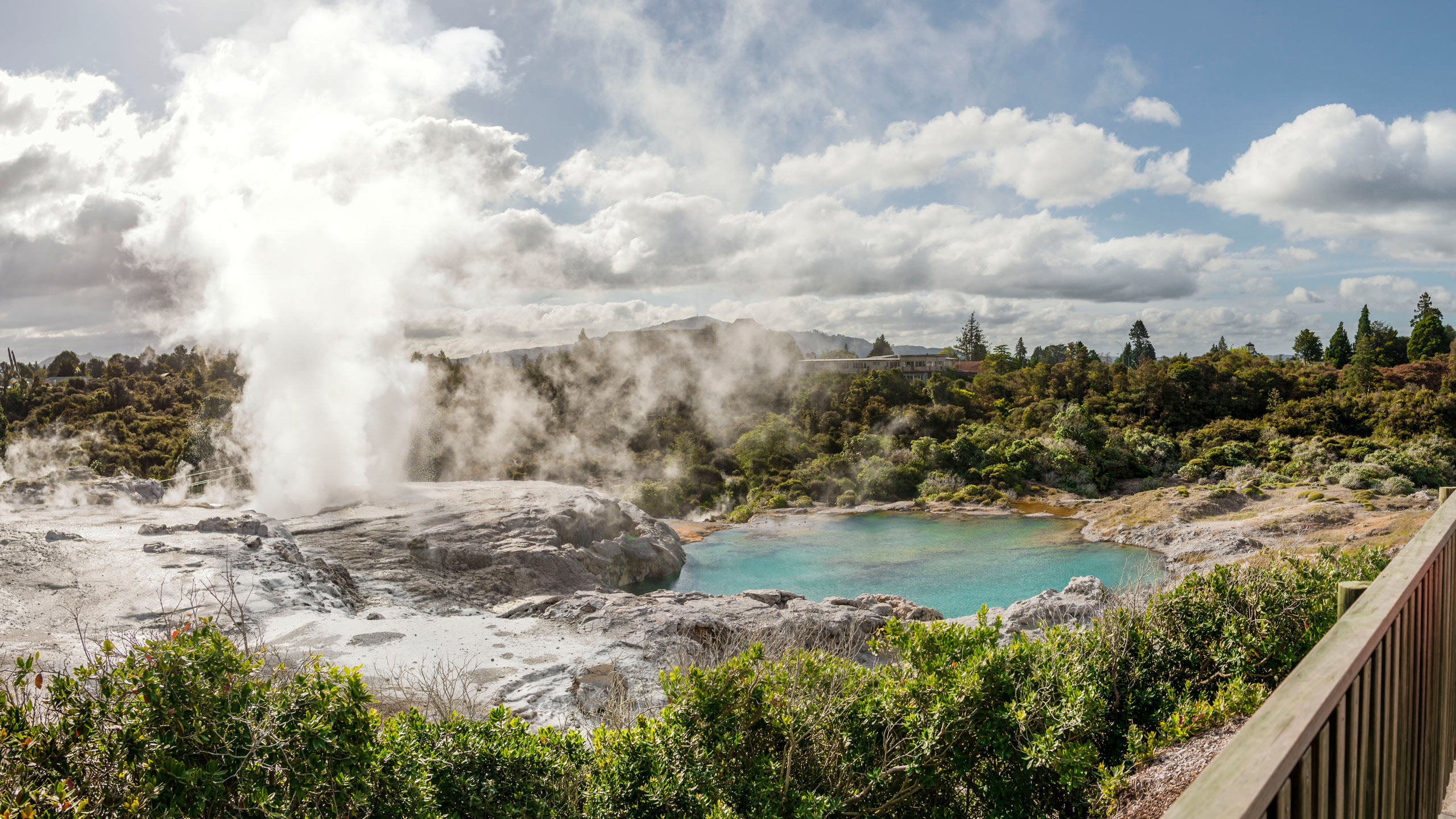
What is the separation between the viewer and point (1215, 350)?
3875 cm

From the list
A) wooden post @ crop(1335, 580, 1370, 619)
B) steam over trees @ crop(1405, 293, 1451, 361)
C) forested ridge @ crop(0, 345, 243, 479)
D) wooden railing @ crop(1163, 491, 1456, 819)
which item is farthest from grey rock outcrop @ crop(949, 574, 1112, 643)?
steam over trees @ crop(1405, 293, 1451, 361)

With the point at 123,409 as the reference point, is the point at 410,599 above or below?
below

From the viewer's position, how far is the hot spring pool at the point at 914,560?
51.1ft

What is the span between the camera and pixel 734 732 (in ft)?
12.5

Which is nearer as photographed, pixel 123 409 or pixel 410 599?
pixel 410 599

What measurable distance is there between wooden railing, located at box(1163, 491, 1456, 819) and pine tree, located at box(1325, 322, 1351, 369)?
47.1 metres

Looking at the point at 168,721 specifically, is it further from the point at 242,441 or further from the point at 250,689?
the point at 242,441

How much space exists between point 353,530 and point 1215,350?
137 feet

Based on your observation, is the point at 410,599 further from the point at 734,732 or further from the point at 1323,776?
the point at 1323,776

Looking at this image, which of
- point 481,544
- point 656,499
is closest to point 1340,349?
point 656,499

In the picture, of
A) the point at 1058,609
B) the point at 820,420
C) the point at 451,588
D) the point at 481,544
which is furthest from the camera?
the point at 820,420

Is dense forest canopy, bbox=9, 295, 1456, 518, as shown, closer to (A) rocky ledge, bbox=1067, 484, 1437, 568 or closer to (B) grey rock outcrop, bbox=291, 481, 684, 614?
(A) rocky ledge, bbox=1067, 484, 1437, 568

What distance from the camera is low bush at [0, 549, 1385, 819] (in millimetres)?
2732

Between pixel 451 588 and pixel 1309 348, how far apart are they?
169ft
